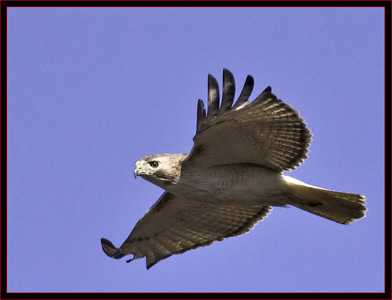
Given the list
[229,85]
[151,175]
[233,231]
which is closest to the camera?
[229,85]

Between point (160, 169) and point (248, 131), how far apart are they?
1187mm

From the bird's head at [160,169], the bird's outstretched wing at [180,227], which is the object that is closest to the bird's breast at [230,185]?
the bird's head at [160,169]

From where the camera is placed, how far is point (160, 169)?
11.6 meters

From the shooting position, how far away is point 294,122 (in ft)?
37.5

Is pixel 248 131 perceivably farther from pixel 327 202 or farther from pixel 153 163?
pixel 327 202

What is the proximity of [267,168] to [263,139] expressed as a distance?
44cm

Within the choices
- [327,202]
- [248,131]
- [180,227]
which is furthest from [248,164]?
[180,227]

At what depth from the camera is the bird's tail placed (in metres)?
11.7

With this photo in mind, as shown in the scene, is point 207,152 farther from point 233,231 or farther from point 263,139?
point 233,231

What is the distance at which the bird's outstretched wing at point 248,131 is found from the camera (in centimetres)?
1104

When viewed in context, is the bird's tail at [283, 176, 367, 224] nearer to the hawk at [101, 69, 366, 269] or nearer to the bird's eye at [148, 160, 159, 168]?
the hawk at [101, 69, 366, 269]

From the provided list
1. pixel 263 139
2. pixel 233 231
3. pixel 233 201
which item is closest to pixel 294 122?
pixel 263 139

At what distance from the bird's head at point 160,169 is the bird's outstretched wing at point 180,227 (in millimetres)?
1285

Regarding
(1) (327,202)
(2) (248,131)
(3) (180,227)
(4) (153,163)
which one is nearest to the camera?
(2) (248,131)
